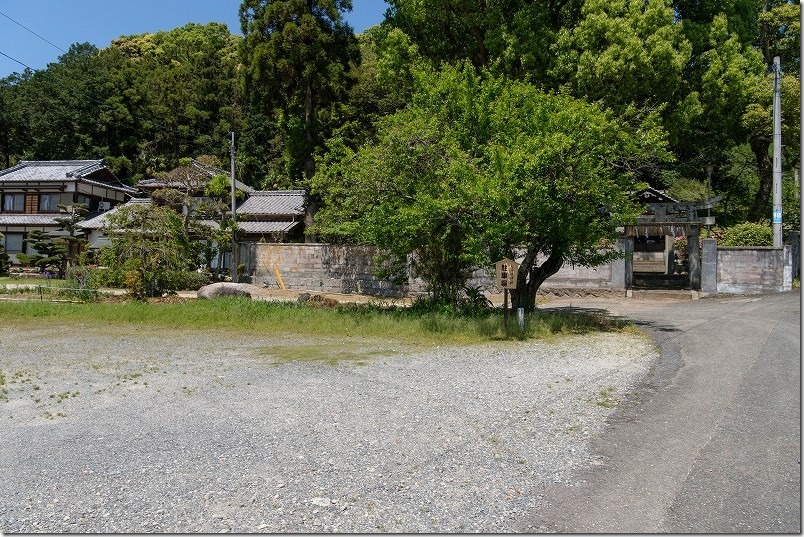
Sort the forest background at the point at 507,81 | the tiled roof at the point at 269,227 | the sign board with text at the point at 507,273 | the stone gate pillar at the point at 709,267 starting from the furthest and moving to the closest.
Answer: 1. the tiled roof at the point at 269,227
2. the stone gate pillar at the point at 709,267
3. the forest background at the point at 507,81
4. the sign board with text at the point at 507,273

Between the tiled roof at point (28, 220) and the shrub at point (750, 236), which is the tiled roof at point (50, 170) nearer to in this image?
the tiled roof at point (28, 220)

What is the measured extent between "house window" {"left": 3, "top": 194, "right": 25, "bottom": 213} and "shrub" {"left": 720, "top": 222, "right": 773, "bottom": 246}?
39065mm

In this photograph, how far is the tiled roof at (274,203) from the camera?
32.8 meters

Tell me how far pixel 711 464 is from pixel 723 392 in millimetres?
2824

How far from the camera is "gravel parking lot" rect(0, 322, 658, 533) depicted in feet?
13.1

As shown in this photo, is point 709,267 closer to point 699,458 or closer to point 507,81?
point 507,81

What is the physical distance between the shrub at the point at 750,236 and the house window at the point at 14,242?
126 ft

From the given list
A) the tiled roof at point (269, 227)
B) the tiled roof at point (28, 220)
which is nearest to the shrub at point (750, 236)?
the tiled roof at point (269, 227)

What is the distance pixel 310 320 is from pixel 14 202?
104 ft

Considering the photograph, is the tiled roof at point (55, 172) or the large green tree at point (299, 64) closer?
the large green tree at point (299, 64)

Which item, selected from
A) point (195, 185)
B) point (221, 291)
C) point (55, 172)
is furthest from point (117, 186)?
point (221, 291)

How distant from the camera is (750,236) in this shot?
2194 centimetres

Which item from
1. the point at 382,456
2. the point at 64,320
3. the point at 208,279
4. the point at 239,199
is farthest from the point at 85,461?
the point at 239,199

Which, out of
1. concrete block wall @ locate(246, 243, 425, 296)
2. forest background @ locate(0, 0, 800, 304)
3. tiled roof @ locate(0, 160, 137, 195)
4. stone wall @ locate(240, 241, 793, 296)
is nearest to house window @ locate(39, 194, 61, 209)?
tiled roof @ locate(0, 160, 137, 195)
